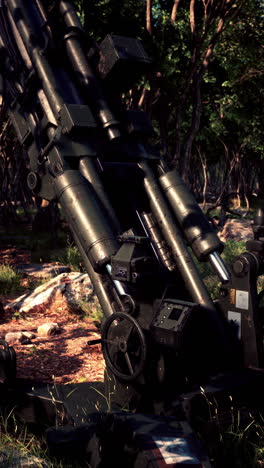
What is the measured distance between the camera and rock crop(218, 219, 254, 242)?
52.4 ft

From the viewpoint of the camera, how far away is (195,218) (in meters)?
4.50

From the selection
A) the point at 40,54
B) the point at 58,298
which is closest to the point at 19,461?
the point at 40,54

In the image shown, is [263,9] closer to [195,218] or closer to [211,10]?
[211,10]

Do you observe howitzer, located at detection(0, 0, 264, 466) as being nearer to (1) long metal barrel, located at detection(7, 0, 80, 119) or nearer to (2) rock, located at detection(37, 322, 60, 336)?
(1) long metal barrel, located at detection(7, 0, 80, 119)

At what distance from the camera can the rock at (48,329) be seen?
6.92 meters

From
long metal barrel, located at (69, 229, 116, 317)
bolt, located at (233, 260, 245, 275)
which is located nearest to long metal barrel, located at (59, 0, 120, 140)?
long metal barrel, located at (69, 229, 116, 317)

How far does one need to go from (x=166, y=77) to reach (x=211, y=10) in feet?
5.44

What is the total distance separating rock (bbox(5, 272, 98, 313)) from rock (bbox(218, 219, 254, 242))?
27.5ft

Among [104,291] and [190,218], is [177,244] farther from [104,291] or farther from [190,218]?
[104,291]

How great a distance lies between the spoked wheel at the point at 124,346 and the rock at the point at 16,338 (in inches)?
117

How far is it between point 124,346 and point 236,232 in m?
13.4

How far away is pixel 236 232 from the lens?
16.4 meters

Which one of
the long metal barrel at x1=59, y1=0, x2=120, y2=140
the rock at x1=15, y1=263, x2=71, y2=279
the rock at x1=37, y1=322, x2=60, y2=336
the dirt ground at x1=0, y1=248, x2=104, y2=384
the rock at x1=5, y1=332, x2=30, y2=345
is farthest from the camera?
the rock at x1=15, y1=263, x2=71, y2=279

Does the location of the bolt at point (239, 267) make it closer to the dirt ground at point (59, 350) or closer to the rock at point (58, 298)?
the dirt ground at point (59, 350)
